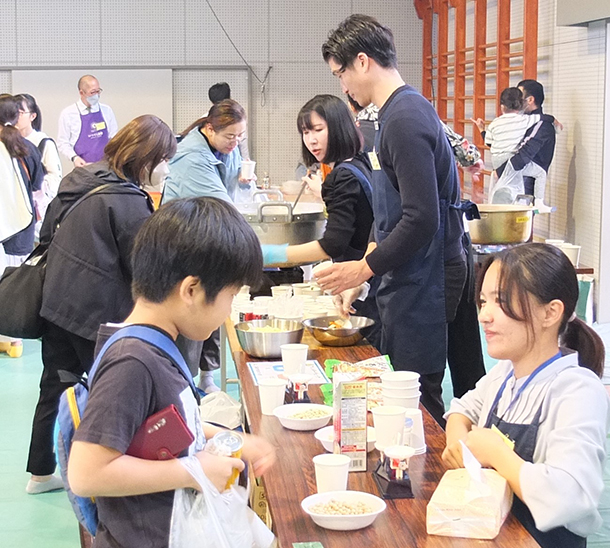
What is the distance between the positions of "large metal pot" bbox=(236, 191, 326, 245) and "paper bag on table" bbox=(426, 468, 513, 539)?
266cm

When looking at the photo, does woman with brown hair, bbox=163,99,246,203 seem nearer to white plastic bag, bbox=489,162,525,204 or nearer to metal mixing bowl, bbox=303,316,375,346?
metal mixing bowl, bbox=303,316,375,346

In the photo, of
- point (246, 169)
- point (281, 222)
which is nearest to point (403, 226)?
point (281, 222)

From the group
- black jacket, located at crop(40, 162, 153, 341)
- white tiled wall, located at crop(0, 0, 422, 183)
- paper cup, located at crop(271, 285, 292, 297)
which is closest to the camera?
black jacket, located at crop(40, 162, 153, 341)

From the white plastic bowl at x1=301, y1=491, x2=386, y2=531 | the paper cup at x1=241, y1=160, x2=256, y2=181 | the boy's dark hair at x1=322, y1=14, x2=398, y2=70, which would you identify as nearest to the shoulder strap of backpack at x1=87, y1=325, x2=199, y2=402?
the white plastic bowl at x1=301, y1=491, x2=386, y2=531

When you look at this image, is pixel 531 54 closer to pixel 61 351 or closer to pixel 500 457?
pixel 61 351

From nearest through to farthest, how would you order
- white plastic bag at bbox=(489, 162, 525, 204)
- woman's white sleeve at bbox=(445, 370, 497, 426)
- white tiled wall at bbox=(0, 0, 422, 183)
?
woman's white sleeve at bbox=(445, 370, 497, 426)
white plastic bag at bbox=(489, 162, 525, 204)
white tiled wall at bbox=(0, 0, 422, 183)

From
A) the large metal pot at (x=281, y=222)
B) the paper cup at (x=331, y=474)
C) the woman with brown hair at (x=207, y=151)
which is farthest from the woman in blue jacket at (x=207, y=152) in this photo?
the paper cup at (x=331, y=474)

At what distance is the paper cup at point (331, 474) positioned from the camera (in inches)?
64.2

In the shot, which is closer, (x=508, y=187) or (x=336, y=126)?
(x=336, y=126)

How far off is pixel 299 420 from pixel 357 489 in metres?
0.35

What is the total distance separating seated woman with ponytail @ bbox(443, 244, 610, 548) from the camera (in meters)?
1.55

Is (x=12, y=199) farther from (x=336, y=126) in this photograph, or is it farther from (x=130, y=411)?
(x=130, y=411)

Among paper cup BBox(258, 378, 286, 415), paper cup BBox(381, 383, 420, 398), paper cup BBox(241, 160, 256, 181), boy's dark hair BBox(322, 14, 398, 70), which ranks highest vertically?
boy's dark hair BBox(322, 14, 398, 70)

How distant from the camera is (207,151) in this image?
14.0 feet
